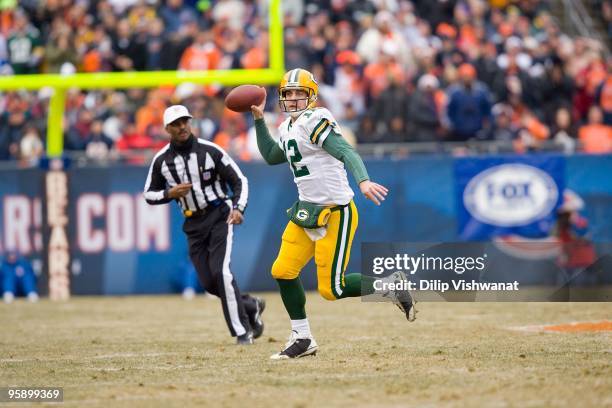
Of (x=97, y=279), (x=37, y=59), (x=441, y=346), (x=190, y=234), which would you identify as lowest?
(x=97, y=279)

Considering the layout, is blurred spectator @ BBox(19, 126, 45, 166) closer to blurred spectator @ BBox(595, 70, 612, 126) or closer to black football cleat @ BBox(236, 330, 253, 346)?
black football cleat @ BBox(236, 330, 253, 346)

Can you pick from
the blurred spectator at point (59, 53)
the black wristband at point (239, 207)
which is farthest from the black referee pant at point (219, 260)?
the blurred spectator at point (59, 53)

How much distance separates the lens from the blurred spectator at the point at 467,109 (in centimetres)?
1464

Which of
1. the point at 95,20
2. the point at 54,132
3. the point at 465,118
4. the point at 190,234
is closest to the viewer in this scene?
the point at 190,234

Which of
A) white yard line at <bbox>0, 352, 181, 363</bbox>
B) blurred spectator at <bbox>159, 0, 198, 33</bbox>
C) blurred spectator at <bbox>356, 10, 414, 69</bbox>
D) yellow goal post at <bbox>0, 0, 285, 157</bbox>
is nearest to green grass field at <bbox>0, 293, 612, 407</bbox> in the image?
white yard line at <bbox>0, 352, 181, 363</bbox>

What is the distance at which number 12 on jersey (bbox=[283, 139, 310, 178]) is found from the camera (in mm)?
7617

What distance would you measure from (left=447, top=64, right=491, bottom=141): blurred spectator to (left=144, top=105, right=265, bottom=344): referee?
617cm

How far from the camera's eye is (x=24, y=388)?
6.47 m

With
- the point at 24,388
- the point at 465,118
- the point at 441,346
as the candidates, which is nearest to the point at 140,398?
the point at 24,388

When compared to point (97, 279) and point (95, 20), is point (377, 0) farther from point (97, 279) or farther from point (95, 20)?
point (97, 279)

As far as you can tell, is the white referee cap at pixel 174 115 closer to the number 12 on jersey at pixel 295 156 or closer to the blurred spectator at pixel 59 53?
the number 12 on jersey at pixel 295 156

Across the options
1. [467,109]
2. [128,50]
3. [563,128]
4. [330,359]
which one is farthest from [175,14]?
[330,359]

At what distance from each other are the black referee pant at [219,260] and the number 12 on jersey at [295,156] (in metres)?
1.41

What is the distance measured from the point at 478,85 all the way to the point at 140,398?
32.0 feet
